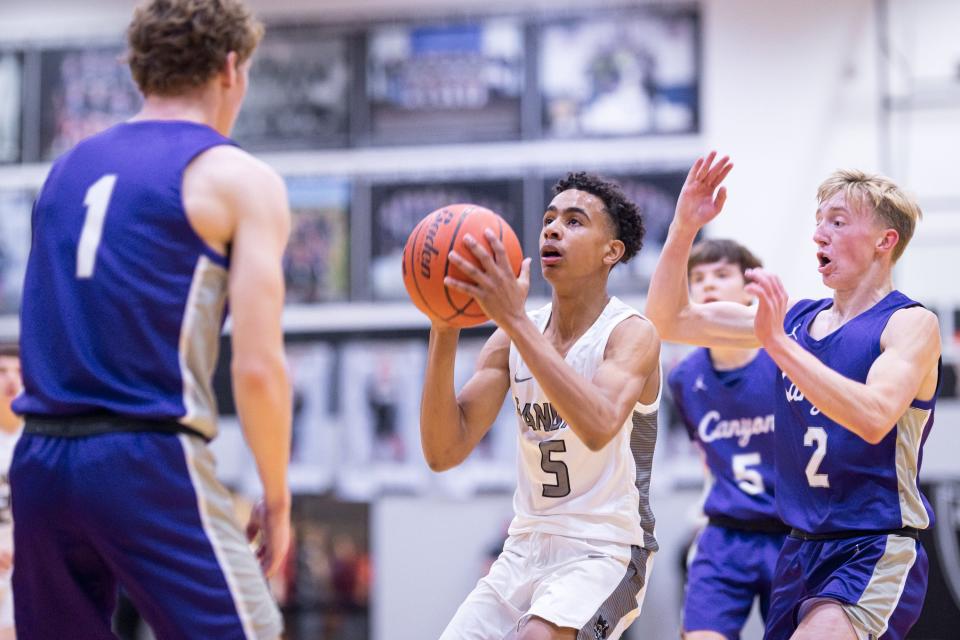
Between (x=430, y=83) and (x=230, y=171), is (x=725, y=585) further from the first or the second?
(x=430, y=83)

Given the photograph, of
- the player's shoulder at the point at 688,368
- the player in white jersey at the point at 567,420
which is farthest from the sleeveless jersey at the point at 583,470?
the player's shoulder at the point at 688,368

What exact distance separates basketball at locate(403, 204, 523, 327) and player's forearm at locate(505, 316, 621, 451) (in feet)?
0.90

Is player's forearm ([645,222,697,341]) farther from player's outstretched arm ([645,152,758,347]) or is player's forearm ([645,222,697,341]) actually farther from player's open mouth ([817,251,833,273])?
player's open mouth ([817,251,833,273])

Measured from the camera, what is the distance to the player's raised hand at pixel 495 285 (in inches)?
124

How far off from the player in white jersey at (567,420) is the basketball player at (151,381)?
793mm

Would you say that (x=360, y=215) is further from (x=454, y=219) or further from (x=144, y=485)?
(x=144, y=485)

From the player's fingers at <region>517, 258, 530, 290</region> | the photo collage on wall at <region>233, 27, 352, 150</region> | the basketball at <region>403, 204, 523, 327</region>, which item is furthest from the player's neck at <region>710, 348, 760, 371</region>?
the photo collage on wall at <region>233, 27, 352, 150</region>

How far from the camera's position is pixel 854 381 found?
11.4ft

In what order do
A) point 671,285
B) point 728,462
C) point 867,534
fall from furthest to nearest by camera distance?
point 728,462 < point 671,285 < point 867,534

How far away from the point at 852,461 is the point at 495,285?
4.44ft

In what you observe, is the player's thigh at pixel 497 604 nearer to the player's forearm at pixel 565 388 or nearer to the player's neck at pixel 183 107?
the player's forearm at pixel 565 388

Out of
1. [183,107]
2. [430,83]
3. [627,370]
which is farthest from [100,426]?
[430,83]

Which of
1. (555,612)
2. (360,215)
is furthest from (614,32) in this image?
(555,612)

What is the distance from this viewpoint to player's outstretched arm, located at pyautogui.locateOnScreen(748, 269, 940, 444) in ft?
10.9
